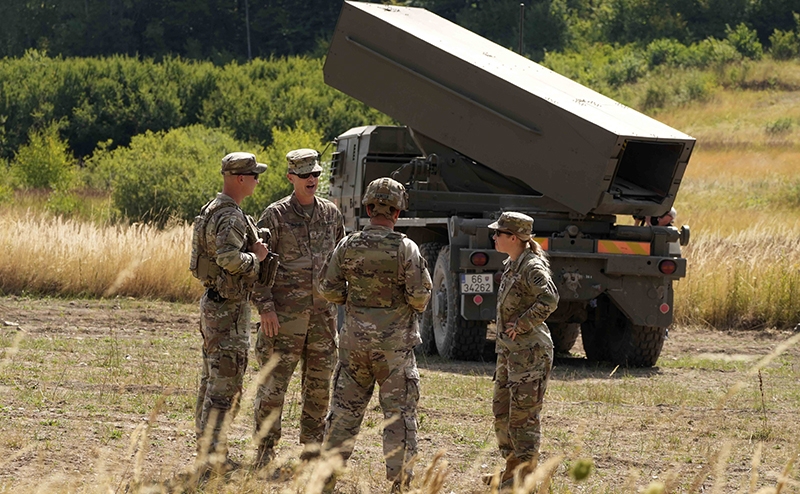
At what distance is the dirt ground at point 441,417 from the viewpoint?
619 cm

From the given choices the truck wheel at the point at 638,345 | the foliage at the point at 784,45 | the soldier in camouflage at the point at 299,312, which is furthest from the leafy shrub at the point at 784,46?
the soldier in camouflage at the point at 299,312

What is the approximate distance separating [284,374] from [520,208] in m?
5.18

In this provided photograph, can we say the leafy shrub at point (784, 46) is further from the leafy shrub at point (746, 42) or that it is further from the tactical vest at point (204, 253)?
the tactical vest at point (204, 253)

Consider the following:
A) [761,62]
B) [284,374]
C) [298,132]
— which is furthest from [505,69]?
[761,62]

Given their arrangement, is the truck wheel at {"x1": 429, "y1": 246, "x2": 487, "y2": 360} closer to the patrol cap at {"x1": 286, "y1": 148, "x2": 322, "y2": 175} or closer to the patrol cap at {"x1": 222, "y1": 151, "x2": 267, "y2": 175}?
the patrol cap at {"x1": 286, "y1": 148, "x2": 322, "y2": 175}

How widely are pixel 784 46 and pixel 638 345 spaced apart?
50062 mm

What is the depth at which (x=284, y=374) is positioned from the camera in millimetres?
6512

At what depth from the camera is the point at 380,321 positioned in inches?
229

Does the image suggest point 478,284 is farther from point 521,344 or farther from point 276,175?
point 276,175

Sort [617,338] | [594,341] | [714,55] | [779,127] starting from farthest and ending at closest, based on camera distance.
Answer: [714,55]
[779,127]
[594,341]
[617,338]

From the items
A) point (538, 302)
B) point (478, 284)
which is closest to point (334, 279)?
point (538, 302)

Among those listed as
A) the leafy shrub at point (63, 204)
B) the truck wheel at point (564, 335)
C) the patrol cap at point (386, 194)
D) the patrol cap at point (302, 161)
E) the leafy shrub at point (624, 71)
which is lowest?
the leafy shrub at point (63, 204)

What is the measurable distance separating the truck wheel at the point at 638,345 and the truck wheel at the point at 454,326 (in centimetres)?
144

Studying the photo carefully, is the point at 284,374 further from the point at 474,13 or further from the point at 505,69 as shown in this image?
the point at 474,13
